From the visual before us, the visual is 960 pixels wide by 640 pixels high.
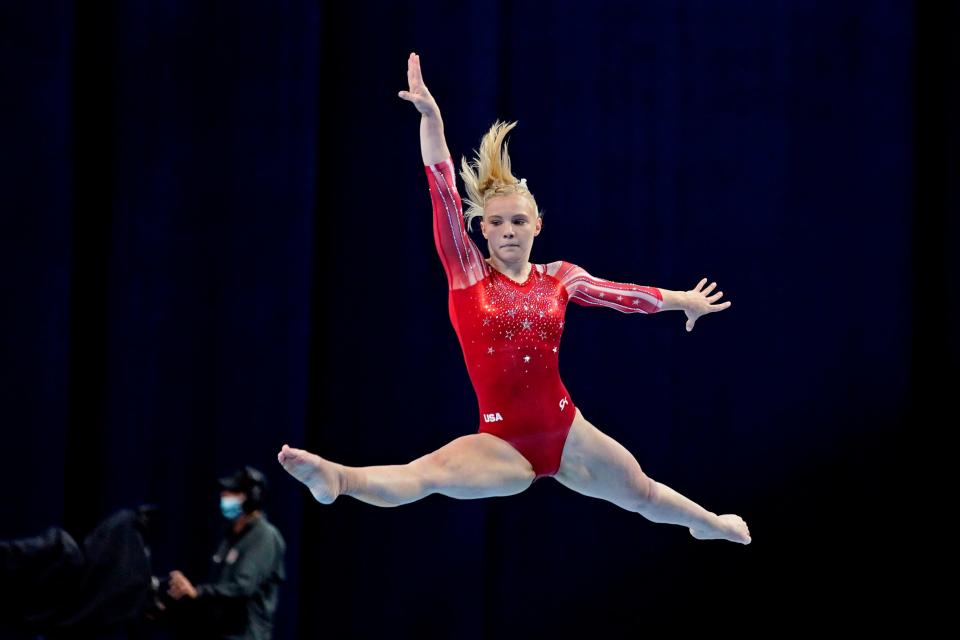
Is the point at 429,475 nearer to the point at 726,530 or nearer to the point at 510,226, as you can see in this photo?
the point at 510,226

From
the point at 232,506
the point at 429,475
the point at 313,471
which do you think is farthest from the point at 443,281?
the point at 313,471

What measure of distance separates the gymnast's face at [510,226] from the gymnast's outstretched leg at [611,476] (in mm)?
525

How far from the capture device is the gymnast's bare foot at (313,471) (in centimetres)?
301

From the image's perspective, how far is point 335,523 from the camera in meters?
5.33

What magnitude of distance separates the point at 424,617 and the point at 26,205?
2.39m

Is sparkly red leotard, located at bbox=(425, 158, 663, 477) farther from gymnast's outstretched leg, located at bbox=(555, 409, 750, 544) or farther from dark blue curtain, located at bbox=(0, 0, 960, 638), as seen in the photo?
dark blue curtain, located at bbox=(0, 0, 960, 638)

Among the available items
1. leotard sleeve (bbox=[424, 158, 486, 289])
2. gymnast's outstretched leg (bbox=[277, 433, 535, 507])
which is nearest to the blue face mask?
gymnast's outstretched leg (bbox=[277, 433, 535, 507])

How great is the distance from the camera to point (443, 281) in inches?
214

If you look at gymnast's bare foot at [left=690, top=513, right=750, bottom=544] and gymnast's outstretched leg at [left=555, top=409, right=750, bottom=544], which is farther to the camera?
gymnast's bare foot at [left=690, top=513, right=750, bottom=544]

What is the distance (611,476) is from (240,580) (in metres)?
1.30

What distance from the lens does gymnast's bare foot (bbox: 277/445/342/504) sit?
3010 millimetres

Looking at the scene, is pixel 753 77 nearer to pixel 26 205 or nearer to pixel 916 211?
pixel 916 211

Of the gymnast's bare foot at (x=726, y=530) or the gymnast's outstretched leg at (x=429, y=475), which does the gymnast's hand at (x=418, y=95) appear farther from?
the gymnast's bare foot at (x=726, y=530)

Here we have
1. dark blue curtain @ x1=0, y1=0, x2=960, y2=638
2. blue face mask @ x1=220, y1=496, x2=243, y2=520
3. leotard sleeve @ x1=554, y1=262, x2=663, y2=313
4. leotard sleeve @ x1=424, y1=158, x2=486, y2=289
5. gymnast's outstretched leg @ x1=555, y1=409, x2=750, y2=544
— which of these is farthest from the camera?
dark blue curtain @ x1=0, y1=0, x2=960, y2=638
